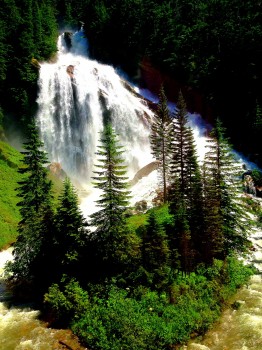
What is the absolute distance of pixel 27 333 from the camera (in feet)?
68.3

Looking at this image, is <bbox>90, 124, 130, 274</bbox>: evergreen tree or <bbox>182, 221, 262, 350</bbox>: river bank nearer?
<bbox>182, 221, 262, 350</bbox>: river bank

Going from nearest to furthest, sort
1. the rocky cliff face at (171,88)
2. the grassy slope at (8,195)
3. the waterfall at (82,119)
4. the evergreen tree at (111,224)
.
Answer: the evergreen tree at (111,224), the grassy slope at (8,195), the waterfall at (82,119), the rocky cliff face at (171,88)

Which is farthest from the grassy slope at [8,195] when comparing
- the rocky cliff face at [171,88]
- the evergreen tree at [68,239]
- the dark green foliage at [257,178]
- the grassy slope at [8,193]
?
the rocky cliff face at [171,88]

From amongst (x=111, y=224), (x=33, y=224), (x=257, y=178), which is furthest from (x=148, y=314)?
(x=257, y=178)

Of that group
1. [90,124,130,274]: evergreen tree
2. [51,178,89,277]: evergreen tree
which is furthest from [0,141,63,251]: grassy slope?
[90,124,130,274]: evergreen tree

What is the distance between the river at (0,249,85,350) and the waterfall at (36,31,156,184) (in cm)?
3350

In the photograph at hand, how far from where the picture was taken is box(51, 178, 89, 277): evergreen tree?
77.8 feet

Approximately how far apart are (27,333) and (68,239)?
250 inches

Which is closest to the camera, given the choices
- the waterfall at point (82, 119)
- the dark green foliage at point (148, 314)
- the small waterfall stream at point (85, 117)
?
the dark green foliage at point (148, 314)

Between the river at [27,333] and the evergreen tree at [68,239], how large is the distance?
3.36 meters

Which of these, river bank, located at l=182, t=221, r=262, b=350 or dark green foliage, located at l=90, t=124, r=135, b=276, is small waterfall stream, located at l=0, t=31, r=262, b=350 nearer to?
dark green foliage, located at l=90, t=124, r=135, b=276

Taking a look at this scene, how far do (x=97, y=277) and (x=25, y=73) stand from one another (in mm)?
47219

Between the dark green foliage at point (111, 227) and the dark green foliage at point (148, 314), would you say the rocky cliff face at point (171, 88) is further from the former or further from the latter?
the dark green foliage at point (148, 314)

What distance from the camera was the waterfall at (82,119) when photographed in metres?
57.4
